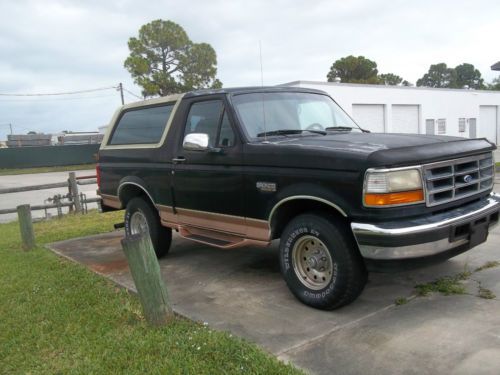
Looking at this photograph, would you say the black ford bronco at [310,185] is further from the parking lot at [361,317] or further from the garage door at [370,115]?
the garage door at [370,115]

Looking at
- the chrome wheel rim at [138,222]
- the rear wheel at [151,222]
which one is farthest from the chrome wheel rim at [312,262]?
the chrome wheel rim at [138,222]

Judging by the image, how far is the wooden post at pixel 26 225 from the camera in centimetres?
745

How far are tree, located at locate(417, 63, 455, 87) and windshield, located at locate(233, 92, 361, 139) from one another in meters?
86.3

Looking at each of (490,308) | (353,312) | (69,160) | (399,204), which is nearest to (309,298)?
(353,312)

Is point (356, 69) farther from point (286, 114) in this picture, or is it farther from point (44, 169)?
point (286, 114)

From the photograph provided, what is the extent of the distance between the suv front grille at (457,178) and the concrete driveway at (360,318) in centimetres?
92

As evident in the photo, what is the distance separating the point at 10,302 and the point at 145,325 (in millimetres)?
1873

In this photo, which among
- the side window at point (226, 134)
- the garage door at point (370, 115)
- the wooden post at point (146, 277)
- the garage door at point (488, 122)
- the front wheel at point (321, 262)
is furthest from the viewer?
the garage door at point (488, 122)

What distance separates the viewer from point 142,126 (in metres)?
6.25

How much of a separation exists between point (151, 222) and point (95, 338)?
2.34 meters

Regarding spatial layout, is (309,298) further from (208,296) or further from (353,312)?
(208,296)

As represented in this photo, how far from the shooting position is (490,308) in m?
3.98

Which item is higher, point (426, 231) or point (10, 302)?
point (426, 231)

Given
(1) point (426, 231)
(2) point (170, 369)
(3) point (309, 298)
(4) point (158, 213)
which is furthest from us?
(4) point (158, 213)
